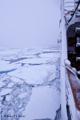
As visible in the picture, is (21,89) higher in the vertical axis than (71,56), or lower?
lower

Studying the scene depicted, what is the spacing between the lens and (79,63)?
1.90m

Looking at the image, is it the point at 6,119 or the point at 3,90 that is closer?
the point at 6,119

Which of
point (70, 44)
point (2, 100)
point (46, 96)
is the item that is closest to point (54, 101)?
point (46, 96)

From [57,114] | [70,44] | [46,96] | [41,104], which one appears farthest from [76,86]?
[70,44]

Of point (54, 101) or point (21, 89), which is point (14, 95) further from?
point (54, 101)

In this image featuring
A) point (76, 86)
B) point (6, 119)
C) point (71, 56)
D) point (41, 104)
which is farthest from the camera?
point (71, 56)

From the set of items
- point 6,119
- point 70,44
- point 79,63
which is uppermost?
point 70,44

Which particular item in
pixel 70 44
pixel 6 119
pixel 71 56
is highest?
pixel 70 44

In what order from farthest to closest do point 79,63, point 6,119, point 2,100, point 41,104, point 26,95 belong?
1. point 79,63
2. point 26,95
3. point 2,100
4. point 41,104
5. point 6,119

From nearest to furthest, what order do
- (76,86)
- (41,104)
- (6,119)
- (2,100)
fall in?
(76,86)
(6,119)
(41,104)
(2,100)

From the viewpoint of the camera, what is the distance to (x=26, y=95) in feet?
5.73

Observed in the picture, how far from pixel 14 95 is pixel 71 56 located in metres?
1.58

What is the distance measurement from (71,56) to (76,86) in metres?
1.71

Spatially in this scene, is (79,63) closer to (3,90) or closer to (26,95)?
(26,95)
